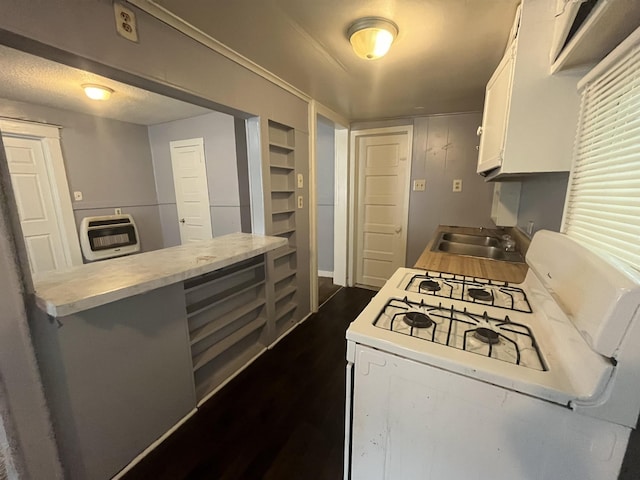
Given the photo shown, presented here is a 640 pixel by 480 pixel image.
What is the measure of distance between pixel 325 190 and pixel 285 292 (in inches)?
78.4

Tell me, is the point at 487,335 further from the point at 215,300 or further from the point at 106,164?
the point at 106,164

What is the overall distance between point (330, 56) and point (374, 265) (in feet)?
8.79

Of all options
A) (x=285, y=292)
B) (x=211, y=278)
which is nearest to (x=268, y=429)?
(x=211, y=278)

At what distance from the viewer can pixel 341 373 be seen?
2.04 meters

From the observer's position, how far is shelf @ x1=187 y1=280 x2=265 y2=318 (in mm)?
1724

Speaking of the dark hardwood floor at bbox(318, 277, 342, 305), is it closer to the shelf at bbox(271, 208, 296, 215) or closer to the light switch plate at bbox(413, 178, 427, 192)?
the shelf at bbox(271, 208, 296, 215)

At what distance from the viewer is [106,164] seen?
3.60 metres

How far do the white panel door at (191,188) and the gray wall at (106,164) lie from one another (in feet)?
2.01

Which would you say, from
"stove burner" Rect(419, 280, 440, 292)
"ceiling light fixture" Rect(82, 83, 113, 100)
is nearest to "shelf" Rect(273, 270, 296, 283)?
"stove burner" Rect(419, 280, 440, 292)

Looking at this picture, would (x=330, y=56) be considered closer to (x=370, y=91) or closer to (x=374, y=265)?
(x=370, y=91)

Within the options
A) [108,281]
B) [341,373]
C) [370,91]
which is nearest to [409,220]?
[370,91]

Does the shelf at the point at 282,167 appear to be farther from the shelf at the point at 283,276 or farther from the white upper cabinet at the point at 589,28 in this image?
the white upper cabinet at the point at 589,28

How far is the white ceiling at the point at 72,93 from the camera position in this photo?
6.63 ft

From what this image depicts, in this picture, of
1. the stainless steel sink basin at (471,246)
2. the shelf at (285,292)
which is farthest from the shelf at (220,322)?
the stainless steel sink basin at (471,246)
